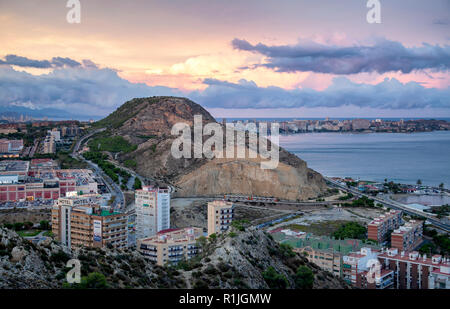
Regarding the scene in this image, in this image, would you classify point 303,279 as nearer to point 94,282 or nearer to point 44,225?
point 94,282

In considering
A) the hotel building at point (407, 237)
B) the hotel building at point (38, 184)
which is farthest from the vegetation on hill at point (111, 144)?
the hotel building at point (407, 237)

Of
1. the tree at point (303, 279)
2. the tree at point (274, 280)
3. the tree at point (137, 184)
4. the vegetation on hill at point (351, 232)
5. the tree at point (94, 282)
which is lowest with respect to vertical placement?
the vegetation on hill at point (351, 232)

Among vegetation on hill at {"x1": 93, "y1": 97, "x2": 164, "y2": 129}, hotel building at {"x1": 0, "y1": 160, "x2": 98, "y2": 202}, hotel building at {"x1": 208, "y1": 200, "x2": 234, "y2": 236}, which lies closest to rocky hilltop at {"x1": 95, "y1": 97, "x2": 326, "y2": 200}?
→ vegetation on hill at {"x1": 93, "y1": 97, "x2": 164, "y2": 129}

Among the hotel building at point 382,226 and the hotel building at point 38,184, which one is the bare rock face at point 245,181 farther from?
the hotel building at point 382,226
